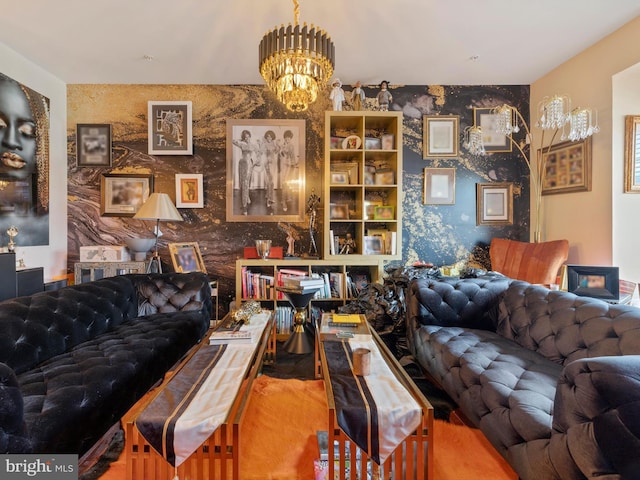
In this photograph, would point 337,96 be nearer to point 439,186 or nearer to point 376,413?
point 439,186

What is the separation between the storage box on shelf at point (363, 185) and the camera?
11.3ft

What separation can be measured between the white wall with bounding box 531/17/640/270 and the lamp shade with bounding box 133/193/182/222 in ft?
13.5

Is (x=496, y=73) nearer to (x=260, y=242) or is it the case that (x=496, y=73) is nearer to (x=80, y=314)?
(x=260, y=242)

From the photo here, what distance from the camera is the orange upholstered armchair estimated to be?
2.94 meters

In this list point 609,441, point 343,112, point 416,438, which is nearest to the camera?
point 609,441

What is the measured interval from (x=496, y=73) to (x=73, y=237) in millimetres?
→ 5178

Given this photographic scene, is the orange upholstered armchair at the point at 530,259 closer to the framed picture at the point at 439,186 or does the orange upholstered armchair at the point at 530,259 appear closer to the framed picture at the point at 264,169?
the framed picture at the point at 439,186

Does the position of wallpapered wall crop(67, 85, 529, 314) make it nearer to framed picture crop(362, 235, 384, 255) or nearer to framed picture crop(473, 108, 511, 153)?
framed picture crop(473, 108, 511, 153)

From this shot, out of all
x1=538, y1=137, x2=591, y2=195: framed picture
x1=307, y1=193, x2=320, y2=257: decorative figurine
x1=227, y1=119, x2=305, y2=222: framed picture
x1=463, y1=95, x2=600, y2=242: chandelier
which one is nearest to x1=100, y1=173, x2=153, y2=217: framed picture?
x1=227, y1=119, x2=305, y2=222: framed picture

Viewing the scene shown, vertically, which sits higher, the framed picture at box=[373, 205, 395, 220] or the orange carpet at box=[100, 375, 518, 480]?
the framed picture at box=[373, 205, 395, 220]

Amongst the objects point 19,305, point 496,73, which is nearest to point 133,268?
point 19,305

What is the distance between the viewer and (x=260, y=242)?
3.48 meters

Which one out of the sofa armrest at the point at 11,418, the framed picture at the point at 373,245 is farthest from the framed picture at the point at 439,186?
the sofa armrest at the point at 11,418

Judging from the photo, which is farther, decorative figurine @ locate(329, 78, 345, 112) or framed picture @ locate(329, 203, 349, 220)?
framed picture @ locate(329, 203, 349, 220)
